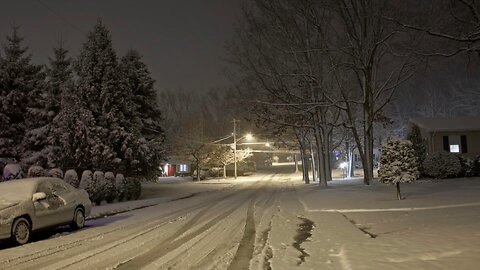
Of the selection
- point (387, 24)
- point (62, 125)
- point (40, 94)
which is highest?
point (387, 24)

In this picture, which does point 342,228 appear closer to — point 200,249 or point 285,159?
point 200,249

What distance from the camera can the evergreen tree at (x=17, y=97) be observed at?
27.1 meters

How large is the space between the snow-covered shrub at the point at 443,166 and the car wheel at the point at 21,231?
27.2 meters

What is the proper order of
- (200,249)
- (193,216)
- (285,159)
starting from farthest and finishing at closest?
(285,159), (193,216), (200,249)

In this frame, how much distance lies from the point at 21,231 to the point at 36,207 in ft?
2.72

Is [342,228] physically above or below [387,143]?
below

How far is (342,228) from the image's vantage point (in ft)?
38.7

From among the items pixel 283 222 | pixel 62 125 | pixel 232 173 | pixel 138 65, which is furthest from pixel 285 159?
pixel 283 222

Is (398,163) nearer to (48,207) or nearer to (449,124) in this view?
(48,207)

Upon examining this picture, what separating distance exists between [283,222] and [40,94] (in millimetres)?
21454

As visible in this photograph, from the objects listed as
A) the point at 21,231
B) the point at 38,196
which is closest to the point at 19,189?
the point at 38,196

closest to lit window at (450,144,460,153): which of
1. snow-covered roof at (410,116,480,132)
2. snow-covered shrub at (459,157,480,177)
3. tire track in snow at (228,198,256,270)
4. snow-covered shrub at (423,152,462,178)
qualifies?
snow-covered roof at (410,116,480,132)

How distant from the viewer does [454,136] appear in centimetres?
3934

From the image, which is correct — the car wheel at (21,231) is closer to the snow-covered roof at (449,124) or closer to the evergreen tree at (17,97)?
the evergreen tree at (17,97)
